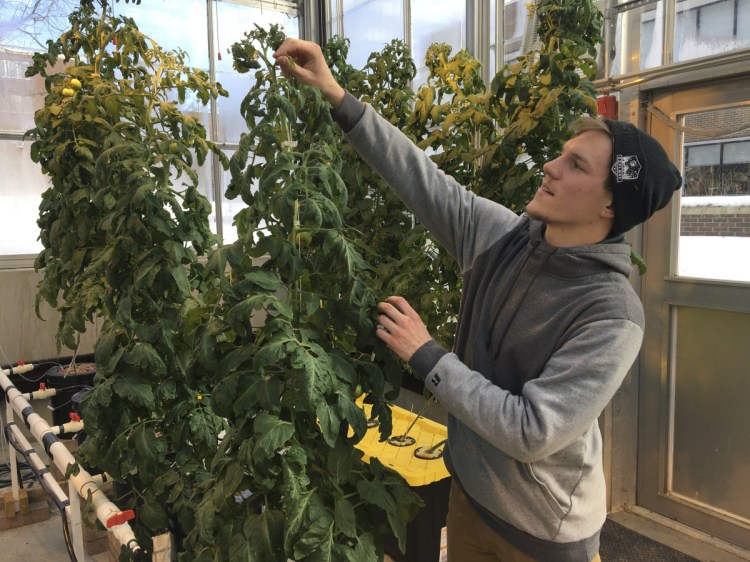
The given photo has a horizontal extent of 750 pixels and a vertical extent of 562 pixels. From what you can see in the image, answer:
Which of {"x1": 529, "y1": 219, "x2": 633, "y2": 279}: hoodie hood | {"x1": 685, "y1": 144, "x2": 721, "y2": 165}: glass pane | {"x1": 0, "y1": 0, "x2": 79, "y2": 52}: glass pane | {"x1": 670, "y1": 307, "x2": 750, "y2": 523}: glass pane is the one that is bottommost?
{"x1": 670, "y1": 307, "x2": 750, "y2": 523}: glass pane

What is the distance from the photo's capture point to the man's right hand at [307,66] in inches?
55.5

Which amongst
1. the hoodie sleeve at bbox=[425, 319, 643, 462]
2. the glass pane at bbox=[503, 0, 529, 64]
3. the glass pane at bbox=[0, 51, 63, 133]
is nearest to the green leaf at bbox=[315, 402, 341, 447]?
the hoodie sleeve at bbox=[425, 319, 643, 462]

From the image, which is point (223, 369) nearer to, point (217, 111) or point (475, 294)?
point (475, 294)

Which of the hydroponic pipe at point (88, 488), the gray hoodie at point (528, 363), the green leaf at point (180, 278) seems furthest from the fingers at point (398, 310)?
the hydroponic pipe at point (88, 488)

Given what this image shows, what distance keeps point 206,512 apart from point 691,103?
8.91ft

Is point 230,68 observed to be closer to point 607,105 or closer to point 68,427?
point 607,105

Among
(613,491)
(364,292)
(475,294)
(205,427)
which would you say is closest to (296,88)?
(364,292)

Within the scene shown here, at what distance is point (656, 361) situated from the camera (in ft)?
10.6

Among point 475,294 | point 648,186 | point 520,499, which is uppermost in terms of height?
point 648,186

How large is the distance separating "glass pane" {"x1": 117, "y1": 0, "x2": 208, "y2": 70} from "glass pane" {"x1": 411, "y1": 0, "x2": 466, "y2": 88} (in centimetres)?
203

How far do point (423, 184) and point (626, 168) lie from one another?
1.53ft

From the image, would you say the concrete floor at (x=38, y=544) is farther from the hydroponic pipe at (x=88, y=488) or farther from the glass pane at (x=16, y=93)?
the glass pane at (x=16, y=93)

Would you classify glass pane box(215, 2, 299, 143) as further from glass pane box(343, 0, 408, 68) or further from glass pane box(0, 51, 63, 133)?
glass pane box(0, 51, 63, 133)

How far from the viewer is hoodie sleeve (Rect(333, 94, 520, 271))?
1457 mm
